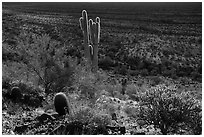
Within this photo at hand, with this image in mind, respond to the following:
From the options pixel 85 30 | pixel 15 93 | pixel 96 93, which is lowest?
pixel 96 93

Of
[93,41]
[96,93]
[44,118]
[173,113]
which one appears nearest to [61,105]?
[44,118]

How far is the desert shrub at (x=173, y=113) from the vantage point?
9.12 m

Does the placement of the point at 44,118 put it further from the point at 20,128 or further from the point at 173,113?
the point at 173,113

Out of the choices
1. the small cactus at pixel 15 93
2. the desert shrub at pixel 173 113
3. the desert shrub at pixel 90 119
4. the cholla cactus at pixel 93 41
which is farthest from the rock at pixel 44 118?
the cholla cactus at pixel 93 41

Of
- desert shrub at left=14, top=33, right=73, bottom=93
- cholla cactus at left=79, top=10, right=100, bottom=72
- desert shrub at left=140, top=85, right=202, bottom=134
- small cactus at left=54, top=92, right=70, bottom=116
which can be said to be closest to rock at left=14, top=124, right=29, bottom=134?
small cactus at left=54, top=92, right=70, bottom=116

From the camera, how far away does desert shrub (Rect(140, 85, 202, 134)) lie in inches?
359

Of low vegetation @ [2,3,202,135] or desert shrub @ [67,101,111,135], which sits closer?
desert shrub @ [67,101,111,135]

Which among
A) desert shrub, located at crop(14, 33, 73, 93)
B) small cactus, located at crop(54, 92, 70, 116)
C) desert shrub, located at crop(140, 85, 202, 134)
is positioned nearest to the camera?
desert shrub, located at crop(140, 85, 202, 134)

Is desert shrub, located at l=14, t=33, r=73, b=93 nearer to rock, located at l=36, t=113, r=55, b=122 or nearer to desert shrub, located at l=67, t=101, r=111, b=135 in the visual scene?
rock, located at l=36, t=113, r=55, b=122

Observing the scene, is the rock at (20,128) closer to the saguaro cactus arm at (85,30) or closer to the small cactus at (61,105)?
the small cactus at (61,105)

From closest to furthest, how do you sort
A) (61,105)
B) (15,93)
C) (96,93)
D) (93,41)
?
1. (61,105)
2. (15,93)
3. (96,93)
4. (93,41)

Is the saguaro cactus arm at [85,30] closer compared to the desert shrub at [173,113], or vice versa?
the desert shrub at [173,113]

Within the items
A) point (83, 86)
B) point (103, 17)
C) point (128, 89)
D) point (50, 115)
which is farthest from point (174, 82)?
point (103, 17)

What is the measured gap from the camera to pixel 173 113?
9.20 meters
